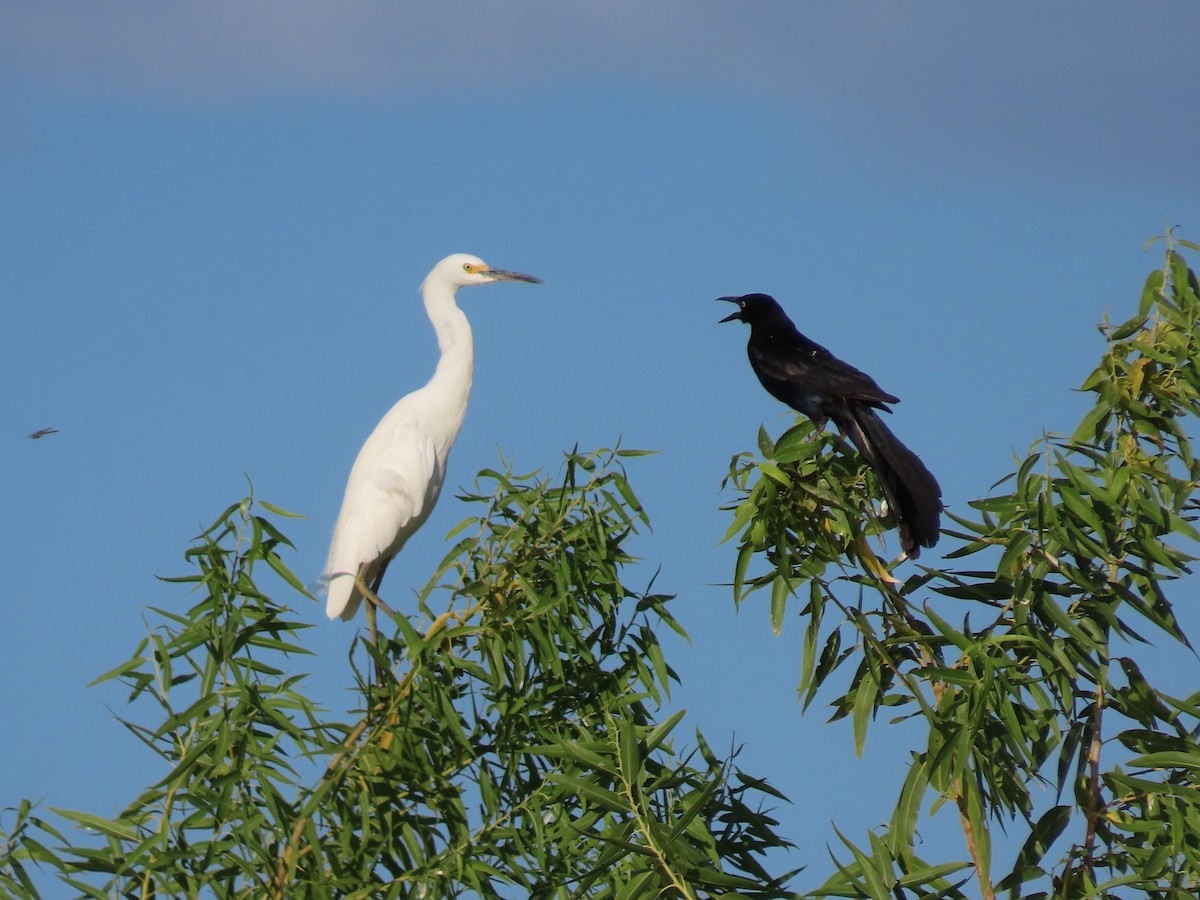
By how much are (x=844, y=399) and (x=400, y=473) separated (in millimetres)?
2736

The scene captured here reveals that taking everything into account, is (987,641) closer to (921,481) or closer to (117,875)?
(921,481)

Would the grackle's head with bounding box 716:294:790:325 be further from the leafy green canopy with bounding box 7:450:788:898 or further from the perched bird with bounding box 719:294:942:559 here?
the leafy green canopy with bounding box 7:450:788:898

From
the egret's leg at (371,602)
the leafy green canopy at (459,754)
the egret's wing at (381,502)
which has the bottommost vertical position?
the leafy green canopy at (459,754)

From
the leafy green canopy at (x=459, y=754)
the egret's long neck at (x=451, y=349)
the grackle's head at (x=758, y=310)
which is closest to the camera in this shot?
the leafy green canopy at (x=459, y=754)

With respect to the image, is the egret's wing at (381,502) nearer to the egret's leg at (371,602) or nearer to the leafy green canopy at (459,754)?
the egret's leg at (371,602)

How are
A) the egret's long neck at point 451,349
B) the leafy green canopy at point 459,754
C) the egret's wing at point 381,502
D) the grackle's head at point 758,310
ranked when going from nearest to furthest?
the leafy green canopy at point 459,754, the grackle's head at point 758,310, the egret's wing at point 381,502, the egret's long neck at point 451,349

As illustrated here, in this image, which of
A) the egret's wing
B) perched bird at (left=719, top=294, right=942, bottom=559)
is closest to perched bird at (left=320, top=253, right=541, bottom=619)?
the egret's wing

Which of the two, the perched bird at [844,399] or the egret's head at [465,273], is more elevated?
the egret's head at [465,273]

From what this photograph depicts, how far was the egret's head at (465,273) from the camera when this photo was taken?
21.4ft

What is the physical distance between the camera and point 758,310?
15.3 feet

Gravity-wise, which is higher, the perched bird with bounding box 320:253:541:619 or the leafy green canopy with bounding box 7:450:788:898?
the perched bird with bounding box 320:253:541:619

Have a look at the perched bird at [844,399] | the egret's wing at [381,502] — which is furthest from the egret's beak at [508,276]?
the perched bird at [844,399]

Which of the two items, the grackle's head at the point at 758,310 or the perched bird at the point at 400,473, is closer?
the grackle's head at the point at 758,310

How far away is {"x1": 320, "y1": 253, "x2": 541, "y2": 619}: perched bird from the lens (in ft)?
18.8
